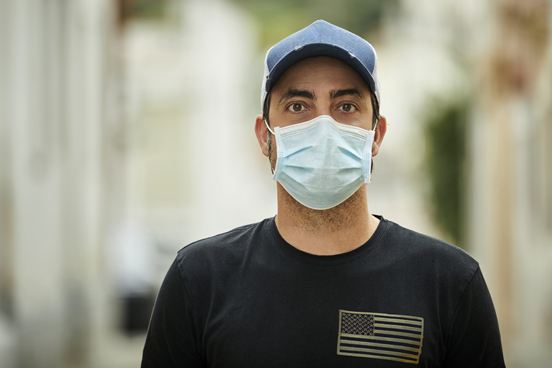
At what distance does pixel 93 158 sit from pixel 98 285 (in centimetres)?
183

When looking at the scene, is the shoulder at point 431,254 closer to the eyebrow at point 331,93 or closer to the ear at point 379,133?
the ear at point 379,133

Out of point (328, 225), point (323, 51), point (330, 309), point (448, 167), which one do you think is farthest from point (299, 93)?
point (448, 167)

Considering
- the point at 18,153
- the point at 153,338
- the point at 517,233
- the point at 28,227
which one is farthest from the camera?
the point at 517,233

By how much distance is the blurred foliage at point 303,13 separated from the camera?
17031mm

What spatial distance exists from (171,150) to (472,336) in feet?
40.6

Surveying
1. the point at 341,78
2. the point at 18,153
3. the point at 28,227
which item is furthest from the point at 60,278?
the point at 341,78

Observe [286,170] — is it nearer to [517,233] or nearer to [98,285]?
[517,233]

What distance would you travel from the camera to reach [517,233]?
822 cm

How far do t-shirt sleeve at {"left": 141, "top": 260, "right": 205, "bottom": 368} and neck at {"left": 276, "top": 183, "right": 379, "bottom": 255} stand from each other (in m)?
0.44

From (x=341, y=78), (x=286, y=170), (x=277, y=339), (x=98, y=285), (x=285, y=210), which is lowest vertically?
(x=98, y=285)

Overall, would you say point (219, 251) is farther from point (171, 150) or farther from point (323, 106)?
point (171, 150)

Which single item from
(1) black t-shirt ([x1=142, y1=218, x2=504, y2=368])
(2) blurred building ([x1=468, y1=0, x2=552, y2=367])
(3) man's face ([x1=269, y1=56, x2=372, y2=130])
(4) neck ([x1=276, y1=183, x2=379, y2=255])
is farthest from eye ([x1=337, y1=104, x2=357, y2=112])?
(2) blurred building ([x1=468, y1=0, x2=552, y2=367])

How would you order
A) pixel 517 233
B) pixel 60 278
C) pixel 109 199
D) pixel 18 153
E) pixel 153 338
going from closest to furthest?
pixel 153 338 < pixel 18 153 < pixel 60 278 < pixel 517 233 < pixel 109 199

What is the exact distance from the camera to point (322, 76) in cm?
229
